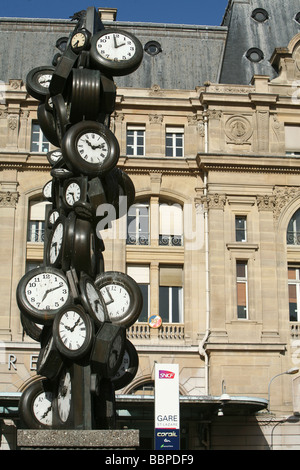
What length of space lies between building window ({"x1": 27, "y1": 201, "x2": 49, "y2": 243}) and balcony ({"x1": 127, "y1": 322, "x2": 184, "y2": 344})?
572 centimetres

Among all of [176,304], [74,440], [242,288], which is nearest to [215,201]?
[242,288]

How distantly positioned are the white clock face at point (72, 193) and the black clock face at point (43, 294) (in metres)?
1.23

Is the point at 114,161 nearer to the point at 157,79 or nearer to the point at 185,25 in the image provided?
the point at 157,79

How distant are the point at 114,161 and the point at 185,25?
1142 inches

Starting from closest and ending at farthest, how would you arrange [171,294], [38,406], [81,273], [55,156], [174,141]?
[81,273] < [38,406] < [55,156] < [171,294] < [174,141]

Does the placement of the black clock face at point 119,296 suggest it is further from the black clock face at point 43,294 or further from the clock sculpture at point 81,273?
the black clock face at point 43,294

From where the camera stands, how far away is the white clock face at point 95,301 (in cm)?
1232

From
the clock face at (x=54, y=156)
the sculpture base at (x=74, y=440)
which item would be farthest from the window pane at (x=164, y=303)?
the sculpture base at (x=74, y=440)

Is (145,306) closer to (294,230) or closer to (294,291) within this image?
(294,291)

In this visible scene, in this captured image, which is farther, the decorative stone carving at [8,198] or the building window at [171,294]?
the decorative stone carving at [8,198]

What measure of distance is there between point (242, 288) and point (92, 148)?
20.8 m

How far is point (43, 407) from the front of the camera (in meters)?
12.7

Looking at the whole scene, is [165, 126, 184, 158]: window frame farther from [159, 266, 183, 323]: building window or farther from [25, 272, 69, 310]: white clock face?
[25, 272, 69, 310]: white clock face

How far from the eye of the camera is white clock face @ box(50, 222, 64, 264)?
1295cm
